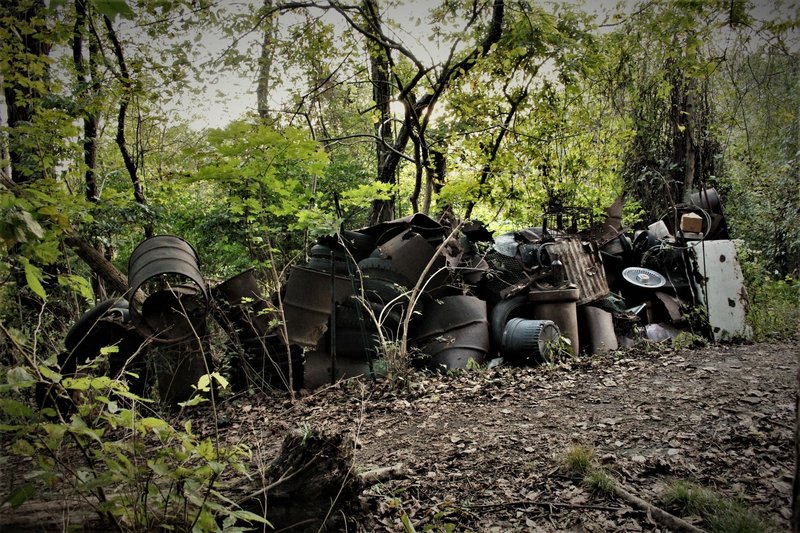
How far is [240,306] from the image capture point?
18.4 ft

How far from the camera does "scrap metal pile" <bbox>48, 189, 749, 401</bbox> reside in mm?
5410

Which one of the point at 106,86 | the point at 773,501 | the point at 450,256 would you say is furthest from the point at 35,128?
the point at 773,501

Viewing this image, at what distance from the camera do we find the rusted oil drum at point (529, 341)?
5715 mm

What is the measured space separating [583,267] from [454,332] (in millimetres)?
2132

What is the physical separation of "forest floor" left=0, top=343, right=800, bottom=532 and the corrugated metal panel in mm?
1276

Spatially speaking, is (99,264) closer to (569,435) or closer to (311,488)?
(311,488)

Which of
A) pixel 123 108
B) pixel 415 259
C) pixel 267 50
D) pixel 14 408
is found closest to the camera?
pixel 14 408

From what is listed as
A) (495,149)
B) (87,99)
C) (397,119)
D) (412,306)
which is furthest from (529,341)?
(87,99)

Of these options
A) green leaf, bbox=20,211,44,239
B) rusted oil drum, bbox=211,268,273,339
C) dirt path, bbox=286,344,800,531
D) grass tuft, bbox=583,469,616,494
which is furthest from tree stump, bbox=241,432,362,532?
rusted oil drum, bbox=211,268,273,339

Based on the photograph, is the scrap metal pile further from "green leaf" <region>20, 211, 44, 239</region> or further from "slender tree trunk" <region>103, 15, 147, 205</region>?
"green leaf" <region>20, 211, 44, 239</region>

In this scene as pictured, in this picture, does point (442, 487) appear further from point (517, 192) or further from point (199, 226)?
point (199, 226)

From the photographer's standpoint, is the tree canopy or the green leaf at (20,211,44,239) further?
the tree canopy

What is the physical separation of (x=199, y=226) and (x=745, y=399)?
8.04m

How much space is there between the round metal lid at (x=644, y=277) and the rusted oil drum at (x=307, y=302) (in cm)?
433
